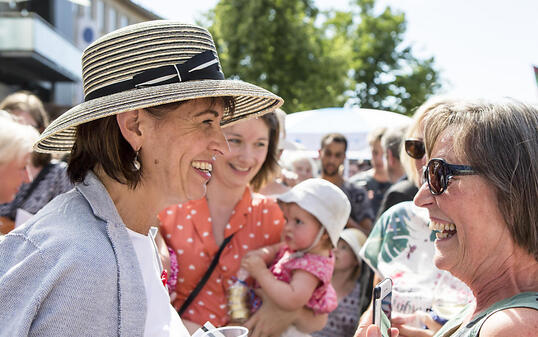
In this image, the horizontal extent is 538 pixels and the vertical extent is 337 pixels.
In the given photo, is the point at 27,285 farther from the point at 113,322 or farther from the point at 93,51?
the point at 93,51

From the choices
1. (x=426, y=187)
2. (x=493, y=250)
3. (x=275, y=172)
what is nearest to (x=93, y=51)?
(x=426, y=187)

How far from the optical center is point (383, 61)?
29.9 meters

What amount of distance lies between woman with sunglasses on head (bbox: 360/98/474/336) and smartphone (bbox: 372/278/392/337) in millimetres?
808

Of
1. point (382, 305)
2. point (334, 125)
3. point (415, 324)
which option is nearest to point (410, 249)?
point (415, 324)

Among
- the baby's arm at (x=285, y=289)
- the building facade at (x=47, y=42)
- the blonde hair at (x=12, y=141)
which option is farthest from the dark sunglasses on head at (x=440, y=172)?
the building facade at (x=47, y=42)

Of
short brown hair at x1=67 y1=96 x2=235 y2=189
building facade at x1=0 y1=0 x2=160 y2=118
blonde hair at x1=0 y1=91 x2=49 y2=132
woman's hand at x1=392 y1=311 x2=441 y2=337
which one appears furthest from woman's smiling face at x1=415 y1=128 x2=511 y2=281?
building facade at x1=0 y1=0 x2=160 y2=118

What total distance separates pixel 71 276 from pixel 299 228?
1739mm

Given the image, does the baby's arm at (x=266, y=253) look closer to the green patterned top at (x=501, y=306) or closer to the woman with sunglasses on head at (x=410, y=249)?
the woman with sunglasses on head at (x=410, y=249)

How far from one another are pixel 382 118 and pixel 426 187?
5729 mm

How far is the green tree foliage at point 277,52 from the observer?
1753 cm

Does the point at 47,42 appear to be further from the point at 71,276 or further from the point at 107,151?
the point at 71,276

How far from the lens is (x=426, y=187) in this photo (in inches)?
69.7

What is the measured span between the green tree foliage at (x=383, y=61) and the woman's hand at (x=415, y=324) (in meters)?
27.7

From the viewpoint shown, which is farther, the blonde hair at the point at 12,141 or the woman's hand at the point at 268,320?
the blonde hair at the point at 12,141
